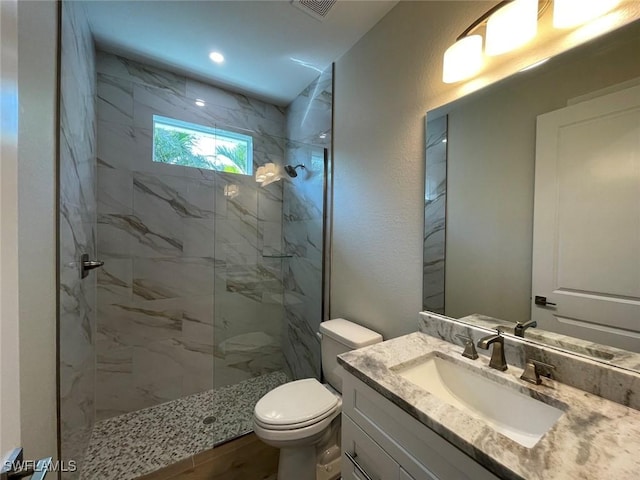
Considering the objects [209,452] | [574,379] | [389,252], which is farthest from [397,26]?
Result: [209,452]

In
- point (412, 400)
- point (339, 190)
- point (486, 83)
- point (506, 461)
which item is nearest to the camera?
point (506, 461)

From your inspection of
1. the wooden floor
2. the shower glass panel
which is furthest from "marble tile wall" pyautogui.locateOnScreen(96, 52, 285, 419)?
the wooden floor

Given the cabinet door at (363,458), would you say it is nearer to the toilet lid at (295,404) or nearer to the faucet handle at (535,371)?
the toilet lid at (295,404)

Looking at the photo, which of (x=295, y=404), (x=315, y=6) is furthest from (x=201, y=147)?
(x=295, y=404)

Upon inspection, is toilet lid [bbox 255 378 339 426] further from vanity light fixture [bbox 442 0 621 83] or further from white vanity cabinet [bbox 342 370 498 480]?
vanity light fixture [bbox 442 0 621 83]

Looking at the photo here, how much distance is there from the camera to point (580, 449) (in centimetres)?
56

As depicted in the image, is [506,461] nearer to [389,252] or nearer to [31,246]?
[389,252]

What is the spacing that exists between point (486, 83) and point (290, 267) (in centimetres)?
184

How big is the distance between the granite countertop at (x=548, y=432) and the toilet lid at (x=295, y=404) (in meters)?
0.58

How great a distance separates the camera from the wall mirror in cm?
77

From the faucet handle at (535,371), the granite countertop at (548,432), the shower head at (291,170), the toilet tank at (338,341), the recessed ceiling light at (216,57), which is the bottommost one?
the toilet tank at (338,341)

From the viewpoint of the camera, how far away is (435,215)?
49.9 inches

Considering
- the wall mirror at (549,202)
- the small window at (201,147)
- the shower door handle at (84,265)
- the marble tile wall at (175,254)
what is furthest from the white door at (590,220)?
the shower door handle at (84,265)

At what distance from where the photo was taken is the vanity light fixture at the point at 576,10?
0.78 meters
